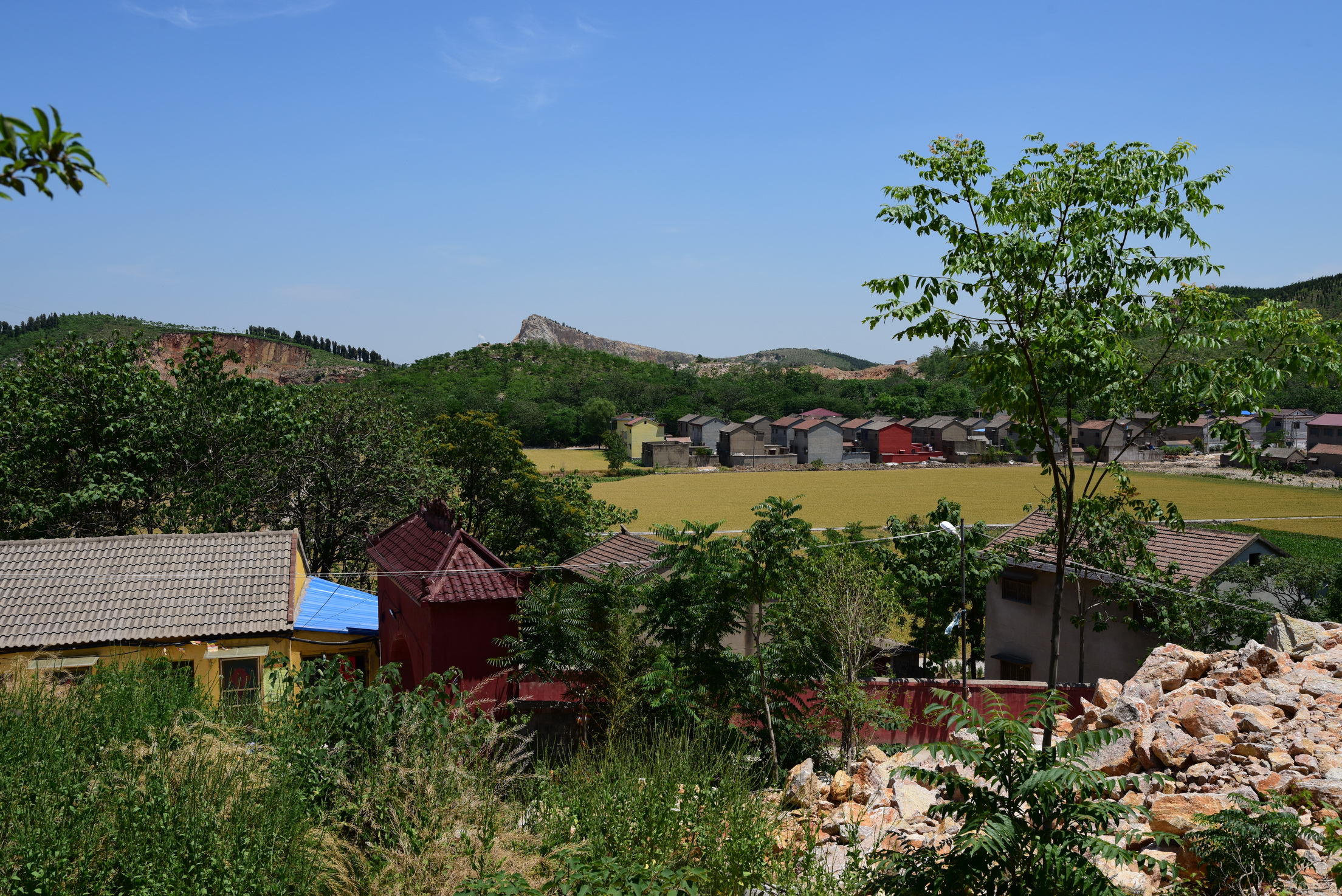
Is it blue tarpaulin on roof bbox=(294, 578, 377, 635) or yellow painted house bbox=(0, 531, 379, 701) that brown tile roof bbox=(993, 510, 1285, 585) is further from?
yellow painted house bbox=(0, 531, 379, 701)

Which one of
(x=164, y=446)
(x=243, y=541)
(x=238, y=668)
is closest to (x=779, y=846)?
(x=238, y=668)

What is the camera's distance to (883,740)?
42.6 feet

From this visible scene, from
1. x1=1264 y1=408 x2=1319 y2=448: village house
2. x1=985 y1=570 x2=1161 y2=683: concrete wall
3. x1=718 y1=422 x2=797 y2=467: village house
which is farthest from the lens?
x1=718 y1=422 x2=797 y2=467: village house

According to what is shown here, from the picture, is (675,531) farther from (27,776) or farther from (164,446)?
(164,446)

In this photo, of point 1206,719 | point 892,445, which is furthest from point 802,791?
point 892,445

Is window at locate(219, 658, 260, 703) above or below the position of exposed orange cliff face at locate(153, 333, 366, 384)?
below

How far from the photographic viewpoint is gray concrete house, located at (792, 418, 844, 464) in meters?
81.4

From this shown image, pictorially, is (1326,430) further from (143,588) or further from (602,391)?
(143,588)

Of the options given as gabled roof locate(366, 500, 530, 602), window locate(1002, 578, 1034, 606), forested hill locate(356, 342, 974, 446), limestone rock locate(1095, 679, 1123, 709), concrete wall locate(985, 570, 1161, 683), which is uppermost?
forested hill locate(356, 342, 974, 446)

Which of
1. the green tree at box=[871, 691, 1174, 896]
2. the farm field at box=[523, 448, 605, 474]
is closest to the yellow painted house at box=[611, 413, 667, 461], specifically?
the farm field at box=[523, 448, 605, 474]

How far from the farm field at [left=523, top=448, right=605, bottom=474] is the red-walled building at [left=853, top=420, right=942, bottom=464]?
2658 cm

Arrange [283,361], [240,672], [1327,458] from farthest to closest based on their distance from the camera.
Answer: [283,361], [1327,458], [240,672]

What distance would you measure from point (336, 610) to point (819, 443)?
223 feet

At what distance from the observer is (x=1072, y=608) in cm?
2011
